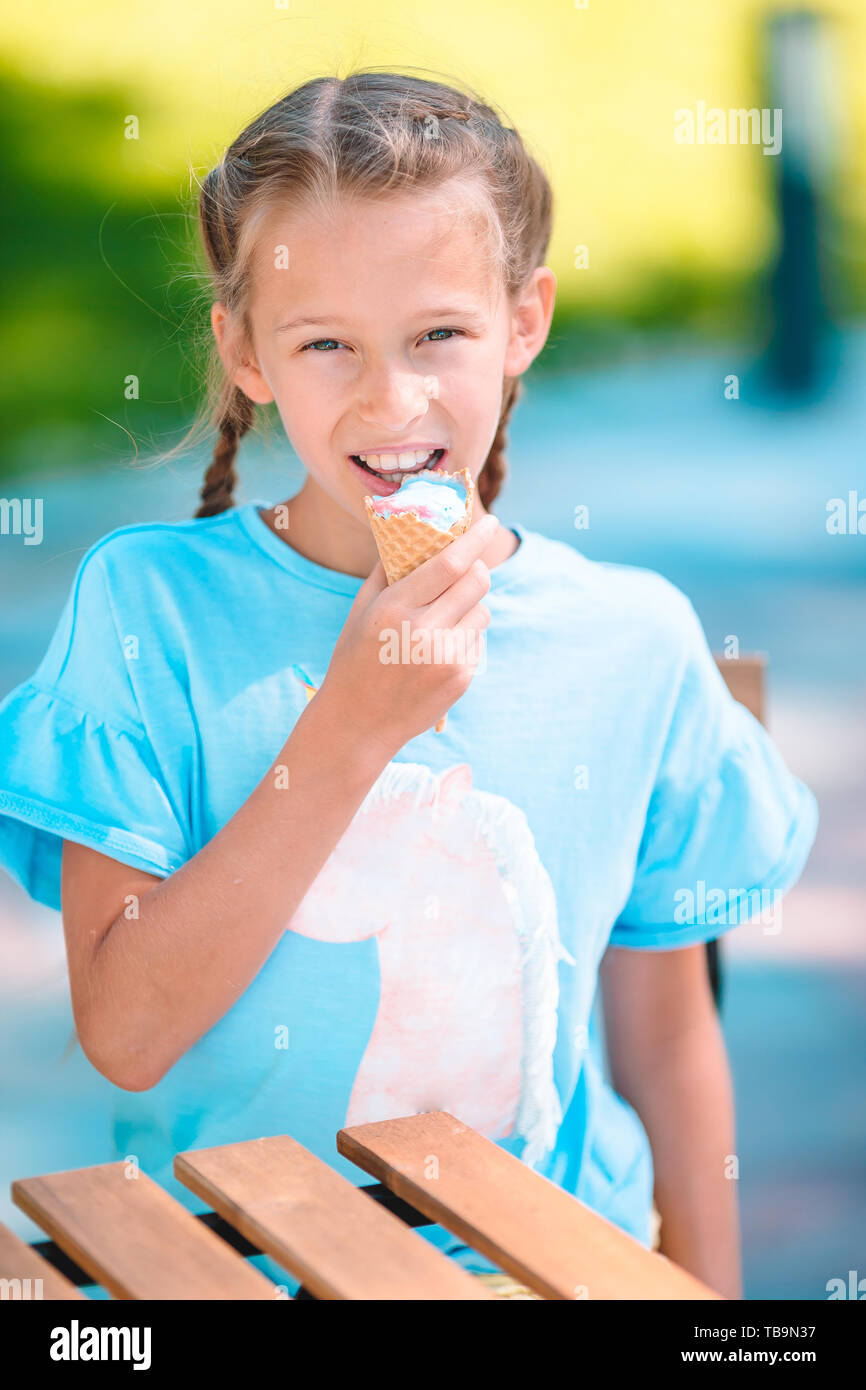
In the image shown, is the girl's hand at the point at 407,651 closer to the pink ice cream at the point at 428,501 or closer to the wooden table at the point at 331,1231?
the pink ice cream at the point at 428,501

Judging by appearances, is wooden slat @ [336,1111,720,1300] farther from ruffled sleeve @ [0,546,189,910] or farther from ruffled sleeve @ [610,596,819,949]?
ruffled sleeve @ [610,596,819,949]

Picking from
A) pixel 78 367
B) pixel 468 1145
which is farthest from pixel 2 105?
pixel 468 1145

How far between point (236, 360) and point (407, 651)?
1.43 ft

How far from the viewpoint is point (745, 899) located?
5.08ft

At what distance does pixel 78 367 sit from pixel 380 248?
3.49 meters

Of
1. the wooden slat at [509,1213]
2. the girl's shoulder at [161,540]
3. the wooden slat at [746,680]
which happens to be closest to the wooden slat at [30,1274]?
the wooden slat at [509,1213]

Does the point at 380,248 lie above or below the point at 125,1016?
above

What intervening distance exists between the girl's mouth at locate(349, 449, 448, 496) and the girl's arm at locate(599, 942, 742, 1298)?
62 cm

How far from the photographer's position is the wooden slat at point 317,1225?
908mm

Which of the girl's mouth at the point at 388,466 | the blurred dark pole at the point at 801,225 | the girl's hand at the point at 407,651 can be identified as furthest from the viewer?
the blurred dark pole at the point at 801,225

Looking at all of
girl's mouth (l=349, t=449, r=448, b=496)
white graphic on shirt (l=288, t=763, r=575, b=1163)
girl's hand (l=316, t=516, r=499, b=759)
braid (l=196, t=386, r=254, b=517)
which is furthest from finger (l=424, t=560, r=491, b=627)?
braid (l=196, t=386, r=254, b=517)

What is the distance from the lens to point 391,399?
1.29 m

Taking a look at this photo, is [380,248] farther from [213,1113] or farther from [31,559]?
[31,559]

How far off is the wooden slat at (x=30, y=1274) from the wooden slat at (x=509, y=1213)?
258 millimetres
